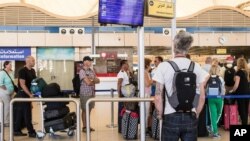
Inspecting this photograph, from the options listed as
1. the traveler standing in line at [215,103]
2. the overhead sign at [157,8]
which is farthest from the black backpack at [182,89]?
the traveler standing in line at [215,103]

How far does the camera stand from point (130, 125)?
7.19 metres

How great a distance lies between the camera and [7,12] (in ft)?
71.2

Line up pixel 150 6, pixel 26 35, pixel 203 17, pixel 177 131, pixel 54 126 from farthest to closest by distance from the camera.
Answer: pixel 203 17, pixel 26 35, pixel 54 126, pixel 150 6, pixel 177 131

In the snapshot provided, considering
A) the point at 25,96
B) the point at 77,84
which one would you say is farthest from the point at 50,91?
the point at 77,84

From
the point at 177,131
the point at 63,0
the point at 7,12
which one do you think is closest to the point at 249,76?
the point at 177,131

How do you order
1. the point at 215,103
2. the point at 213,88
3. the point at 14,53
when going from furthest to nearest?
the point at 14,53 → the point at 215,103 → the point at 213,88

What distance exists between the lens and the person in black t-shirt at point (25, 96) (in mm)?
7601

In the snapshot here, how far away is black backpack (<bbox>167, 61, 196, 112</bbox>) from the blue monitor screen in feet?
7.41

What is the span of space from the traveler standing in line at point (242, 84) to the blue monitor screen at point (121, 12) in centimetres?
318

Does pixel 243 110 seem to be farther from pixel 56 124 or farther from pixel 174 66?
pixel 174 66

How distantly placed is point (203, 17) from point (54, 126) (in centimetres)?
1713

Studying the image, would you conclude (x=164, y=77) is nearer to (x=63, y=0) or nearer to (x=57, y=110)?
(x=57, y=110)

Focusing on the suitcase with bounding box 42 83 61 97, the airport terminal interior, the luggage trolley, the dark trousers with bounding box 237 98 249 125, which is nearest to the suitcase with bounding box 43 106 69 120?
the luggage trolley

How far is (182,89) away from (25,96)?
189 inches
